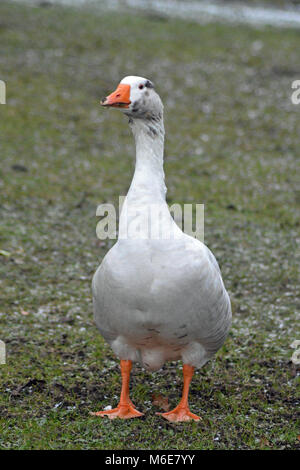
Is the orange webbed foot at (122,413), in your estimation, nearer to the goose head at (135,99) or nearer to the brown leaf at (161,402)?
the brown leaf at (161,402)

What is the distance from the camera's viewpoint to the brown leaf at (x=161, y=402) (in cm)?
633

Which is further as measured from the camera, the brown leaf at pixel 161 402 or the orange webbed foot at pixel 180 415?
the brown leaf at pixel 161 402

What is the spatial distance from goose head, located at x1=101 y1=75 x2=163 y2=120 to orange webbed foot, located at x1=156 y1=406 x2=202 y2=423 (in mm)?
2708

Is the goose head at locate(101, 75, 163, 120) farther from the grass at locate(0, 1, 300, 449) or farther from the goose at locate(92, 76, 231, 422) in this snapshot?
the grass at locate(0, 1, 300, 449)

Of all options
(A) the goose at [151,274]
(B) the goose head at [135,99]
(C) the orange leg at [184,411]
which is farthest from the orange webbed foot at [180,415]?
(B) the goose head at [135,99]

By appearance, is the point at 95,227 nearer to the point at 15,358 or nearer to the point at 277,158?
the point at 15,358

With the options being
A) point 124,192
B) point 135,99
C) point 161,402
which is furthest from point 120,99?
point 124,192

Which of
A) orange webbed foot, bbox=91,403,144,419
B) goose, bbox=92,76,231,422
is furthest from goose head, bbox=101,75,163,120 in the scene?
orange webbed foot, bbox=91,403,144,419

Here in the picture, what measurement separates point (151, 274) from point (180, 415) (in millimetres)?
1590

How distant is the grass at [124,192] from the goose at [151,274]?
93 cm

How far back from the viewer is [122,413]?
5984 millimetres

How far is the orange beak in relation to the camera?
5.28 metres

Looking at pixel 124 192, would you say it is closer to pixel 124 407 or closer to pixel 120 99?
pixel 124 407

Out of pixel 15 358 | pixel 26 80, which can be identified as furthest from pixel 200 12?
pixel 15 358
